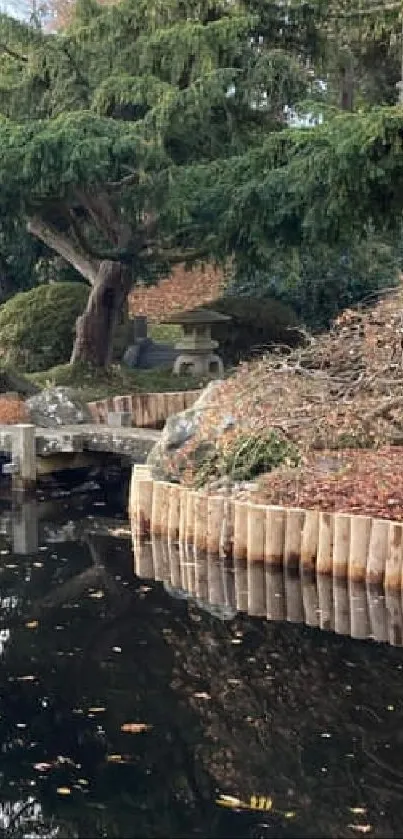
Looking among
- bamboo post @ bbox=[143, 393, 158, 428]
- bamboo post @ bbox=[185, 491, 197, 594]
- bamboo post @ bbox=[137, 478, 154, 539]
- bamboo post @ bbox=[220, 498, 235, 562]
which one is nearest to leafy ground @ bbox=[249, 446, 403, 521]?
bamboo post @ bbox=[220, 498, 235, 562]

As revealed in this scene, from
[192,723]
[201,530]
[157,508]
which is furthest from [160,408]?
[192,723]

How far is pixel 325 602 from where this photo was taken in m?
7.29

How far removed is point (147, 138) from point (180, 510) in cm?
459

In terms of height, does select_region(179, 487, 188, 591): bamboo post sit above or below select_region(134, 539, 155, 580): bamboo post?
above

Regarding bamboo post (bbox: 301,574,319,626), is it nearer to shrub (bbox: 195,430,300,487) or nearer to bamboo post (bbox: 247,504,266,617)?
bamboo post (bbox: 247,504,266,617)

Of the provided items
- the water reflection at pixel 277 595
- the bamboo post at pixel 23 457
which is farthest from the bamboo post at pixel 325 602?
the bamboo post at pixel 23 457

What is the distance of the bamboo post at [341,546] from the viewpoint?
25.0 ft

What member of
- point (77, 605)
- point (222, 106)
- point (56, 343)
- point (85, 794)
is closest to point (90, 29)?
point (222, 106)

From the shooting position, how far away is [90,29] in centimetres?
1310

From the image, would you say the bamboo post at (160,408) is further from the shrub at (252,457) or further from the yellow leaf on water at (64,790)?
the yellow leaf on water at (64,790)

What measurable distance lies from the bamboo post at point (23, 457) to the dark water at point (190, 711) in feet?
10.5

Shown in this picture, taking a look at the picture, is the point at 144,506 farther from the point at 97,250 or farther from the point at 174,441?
the point at 97,250

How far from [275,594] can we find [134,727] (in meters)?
2.27

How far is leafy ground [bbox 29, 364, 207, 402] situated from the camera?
45.9ft
